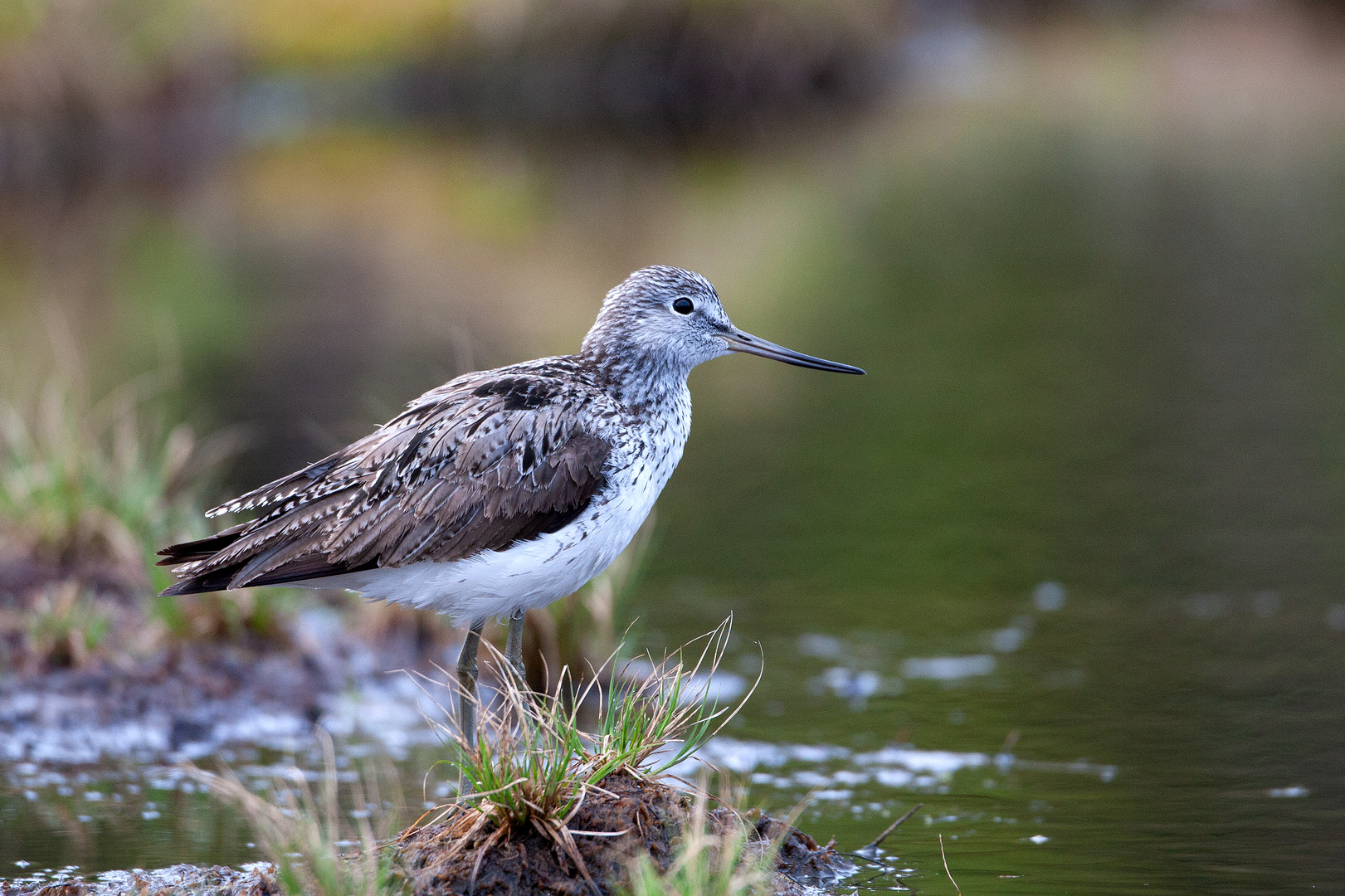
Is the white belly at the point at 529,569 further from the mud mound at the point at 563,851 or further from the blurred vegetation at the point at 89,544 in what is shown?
the blurred vegetation at the point at 89,544

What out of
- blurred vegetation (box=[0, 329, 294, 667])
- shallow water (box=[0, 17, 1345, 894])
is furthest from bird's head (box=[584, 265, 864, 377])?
blurred vegetation (box=[0, 329, 294, 667])

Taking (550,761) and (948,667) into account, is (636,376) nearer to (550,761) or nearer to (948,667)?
(550,761)

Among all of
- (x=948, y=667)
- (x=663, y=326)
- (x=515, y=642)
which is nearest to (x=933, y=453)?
(x=948, y=667)

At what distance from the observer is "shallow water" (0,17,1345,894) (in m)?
7.45

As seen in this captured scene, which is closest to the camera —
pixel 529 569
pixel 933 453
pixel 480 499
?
pixel 529 569

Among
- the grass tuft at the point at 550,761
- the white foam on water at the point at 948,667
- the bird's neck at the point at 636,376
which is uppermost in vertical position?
the bird's neck at the point at 636,376

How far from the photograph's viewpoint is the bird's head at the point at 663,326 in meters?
6.90

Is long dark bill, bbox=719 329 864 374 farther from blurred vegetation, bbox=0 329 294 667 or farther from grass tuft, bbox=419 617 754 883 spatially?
blurred vegetation, bbox=0 329 294 667

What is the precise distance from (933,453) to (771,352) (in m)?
6.91

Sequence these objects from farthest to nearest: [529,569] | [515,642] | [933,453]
A: [933,453] < [515,642] < [529,569]

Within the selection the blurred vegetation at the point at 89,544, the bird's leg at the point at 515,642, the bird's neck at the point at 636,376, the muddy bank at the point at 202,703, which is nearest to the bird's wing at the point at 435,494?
the bird's neck at the point at 636,376

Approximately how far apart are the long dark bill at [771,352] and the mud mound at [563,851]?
2.04 metres

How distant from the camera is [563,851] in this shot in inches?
226

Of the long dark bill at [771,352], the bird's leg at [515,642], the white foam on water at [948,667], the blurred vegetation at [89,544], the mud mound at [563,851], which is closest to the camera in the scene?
the mud mound at [563,851]
